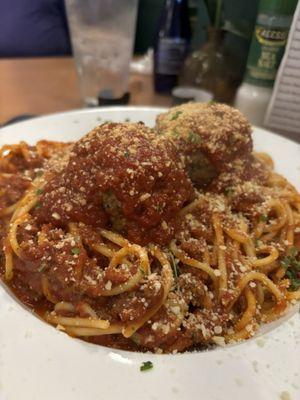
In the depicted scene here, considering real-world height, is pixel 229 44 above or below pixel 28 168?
above

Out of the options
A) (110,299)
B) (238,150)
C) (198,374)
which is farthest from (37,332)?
(238,150)

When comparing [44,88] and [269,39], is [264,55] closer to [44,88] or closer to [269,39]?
[269,39]

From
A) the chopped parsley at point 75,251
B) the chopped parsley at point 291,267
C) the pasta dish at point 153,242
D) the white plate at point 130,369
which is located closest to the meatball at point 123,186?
the pasta dish at point 153,242

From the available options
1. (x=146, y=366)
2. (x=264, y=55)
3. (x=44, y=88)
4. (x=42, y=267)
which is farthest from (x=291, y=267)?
(x=44, y=88)

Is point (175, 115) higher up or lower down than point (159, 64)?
higher up

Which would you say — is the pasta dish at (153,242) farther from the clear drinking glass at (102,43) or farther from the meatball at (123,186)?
the clear drinking glass at (102,43)

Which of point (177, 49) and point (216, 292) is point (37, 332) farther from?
point (177, 49)
